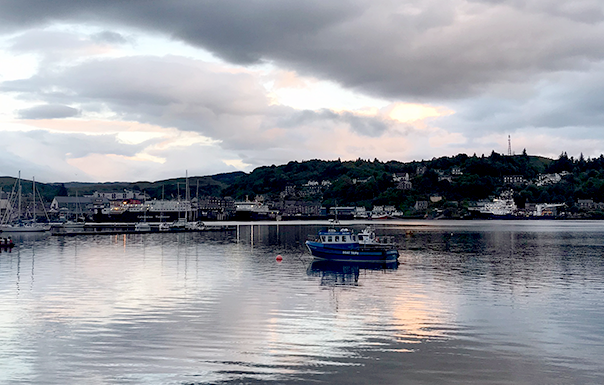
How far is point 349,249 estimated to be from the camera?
6644 centimetres

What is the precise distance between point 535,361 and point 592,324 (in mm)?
10194

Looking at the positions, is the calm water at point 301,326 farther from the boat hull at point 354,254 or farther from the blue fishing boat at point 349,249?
the blue fishing boat at point 349,249

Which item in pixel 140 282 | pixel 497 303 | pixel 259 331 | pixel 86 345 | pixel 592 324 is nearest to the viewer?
pixel 86 345

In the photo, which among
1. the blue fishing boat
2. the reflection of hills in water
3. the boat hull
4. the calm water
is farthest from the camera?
the blue fishing boat

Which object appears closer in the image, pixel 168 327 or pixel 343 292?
pixel 168 327

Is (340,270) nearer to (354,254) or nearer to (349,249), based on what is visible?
(354,254)

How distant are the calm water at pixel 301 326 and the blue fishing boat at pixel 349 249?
5.15 m

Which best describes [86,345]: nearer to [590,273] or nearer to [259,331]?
[259,331]

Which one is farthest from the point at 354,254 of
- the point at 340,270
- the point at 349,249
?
the point at 340,270

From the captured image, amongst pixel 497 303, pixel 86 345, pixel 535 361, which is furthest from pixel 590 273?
pixel 86 345

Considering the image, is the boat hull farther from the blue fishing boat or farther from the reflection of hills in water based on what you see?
the reflection of hills in water

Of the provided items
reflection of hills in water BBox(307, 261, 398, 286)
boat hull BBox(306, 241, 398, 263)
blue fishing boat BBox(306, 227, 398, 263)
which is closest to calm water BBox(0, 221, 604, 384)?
reflection of hills in water BBox(307, 261, 398, 286)

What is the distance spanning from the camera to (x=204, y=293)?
42469mm

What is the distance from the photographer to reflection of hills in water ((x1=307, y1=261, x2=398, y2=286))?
165 ft
